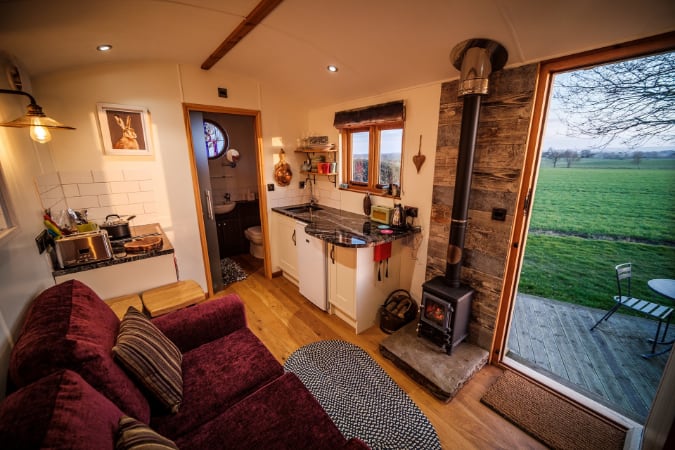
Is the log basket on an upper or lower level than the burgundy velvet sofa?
lower

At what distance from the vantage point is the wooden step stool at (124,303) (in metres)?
1.79

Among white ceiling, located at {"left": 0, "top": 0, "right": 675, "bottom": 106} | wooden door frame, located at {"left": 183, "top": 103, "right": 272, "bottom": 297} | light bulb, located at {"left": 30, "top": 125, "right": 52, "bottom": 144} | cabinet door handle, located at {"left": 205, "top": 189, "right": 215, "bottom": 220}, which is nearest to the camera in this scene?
white ceiling, located at {"left": 0, "top": 0, "right": 675, "bottom": 106}

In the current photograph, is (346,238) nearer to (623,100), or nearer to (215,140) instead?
(623,100)

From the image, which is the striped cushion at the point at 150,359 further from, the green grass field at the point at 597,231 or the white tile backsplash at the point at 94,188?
the green grass field at the point at 597,231

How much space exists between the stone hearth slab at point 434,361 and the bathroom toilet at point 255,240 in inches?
95.7

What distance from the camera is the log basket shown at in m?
2.48

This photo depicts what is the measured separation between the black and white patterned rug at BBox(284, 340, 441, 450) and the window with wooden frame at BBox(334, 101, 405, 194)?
1.69 metres

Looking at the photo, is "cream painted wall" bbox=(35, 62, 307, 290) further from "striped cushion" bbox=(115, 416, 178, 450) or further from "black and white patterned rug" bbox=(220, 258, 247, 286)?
"striped cushion" bbox=(115, 416, 178, 450)

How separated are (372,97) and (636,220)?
11.2 feet

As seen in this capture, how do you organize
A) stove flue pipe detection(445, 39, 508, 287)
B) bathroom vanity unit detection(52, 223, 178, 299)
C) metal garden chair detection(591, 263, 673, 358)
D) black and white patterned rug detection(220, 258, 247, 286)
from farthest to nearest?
black and white patterned rug detection(220, 258, 247, 286), metal garden chair detection(591, 263, 673, 358), bathroom vanity unit detection(52, 223, 178, 299), stove flue pipe detection(445, 39, 508, 287)

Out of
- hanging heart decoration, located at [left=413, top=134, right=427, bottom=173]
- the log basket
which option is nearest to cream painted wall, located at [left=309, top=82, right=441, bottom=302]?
hanging heart decoration, located at [left=413, top=134, right=427, bottom=173]

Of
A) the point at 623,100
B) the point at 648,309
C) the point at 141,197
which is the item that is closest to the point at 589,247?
the point at 648,309

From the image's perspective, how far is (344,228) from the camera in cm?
261

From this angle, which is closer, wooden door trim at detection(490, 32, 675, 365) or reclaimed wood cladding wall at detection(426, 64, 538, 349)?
wooden door trim at detection(490, 32, 675, 365)
